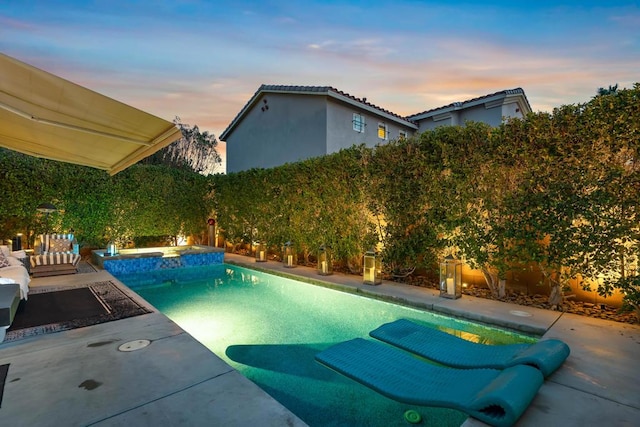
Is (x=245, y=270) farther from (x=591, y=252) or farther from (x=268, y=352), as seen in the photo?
(x=591, y=252)

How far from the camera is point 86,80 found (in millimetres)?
11398

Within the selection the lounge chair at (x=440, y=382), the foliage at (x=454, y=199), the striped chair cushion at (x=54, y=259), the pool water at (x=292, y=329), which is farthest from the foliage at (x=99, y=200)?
the lounge chair at (x=440, y=382)

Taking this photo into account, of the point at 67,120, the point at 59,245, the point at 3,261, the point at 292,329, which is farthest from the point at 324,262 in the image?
the point at 59,245

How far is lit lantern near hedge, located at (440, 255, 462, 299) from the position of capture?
617 cm

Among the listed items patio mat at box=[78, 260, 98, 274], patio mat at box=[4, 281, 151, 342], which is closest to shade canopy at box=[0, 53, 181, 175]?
patio mat at box=[4, 281, 151, 342]

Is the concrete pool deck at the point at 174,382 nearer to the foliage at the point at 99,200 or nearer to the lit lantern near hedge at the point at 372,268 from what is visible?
the lit lantern near hedge at the point at 372,268

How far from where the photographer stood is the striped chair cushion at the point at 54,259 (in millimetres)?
7711

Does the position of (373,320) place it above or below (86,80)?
below

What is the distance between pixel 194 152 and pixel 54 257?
70.2ft

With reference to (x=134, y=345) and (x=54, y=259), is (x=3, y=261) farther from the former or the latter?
(x=134, y=345)

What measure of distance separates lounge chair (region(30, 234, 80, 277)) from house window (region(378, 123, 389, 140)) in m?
13.4

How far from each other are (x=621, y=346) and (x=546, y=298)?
2190 millimetres

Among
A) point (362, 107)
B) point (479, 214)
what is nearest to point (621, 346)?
point (479, 214)

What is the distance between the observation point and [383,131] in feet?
54.4
